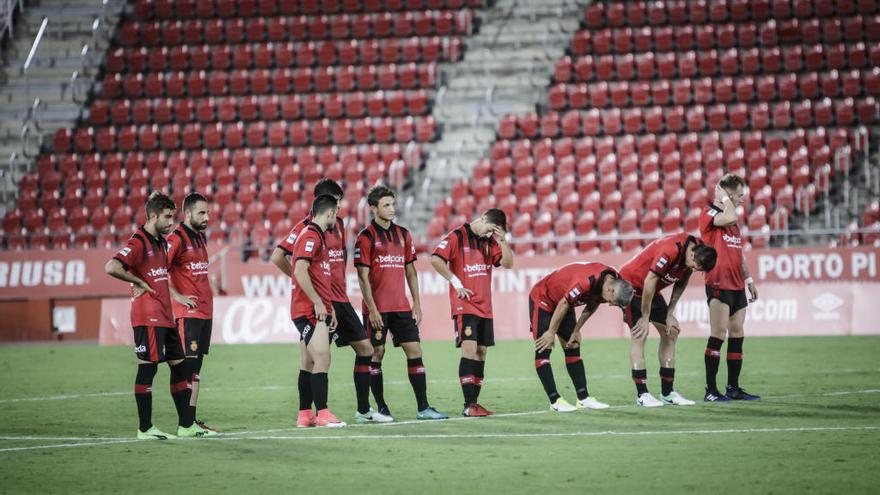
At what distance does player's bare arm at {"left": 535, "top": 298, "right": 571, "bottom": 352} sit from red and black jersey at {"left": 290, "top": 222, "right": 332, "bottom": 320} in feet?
7.12

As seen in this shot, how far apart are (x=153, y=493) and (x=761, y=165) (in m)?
23.7

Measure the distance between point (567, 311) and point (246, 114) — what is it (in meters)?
23.3

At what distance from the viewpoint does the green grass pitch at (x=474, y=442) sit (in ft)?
26.5

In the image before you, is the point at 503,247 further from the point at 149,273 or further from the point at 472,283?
the point at 149,273

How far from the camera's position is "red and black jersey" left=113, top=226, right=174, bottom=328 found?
10547 mm

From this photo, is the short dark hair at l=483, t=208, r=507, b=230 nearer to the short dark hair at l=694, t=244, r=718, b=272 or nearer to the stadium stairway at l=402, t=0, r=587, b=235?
the short dark hair at l=694, t=244, r=718, b=272

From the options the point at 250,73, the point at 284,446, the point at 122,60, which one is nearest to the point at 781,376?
the point at 284,446

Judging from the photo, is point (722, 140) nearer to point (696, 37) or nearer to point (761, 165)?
point (761, 165)

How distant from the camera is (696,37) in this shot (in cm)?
3334

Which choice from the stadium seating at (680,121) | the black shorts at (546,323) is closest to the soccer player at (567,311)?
the black shorts at (546,323)

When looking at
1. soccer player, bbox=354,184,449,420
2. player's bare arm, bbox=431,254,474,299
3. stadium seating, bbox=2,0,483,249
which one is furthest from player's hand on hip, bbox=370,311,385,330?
stadium seating, bbox=2,0,483,249

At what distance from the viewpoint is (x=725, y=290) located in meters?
13.0

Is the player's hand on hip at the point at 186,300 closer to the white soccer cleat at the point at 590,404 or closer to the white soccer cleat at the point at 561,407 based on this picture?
the white soccer cleat at the point at 561,407

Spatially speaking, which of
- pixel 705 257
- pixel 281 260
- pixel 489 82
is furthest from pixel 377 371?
pixel 489 82
